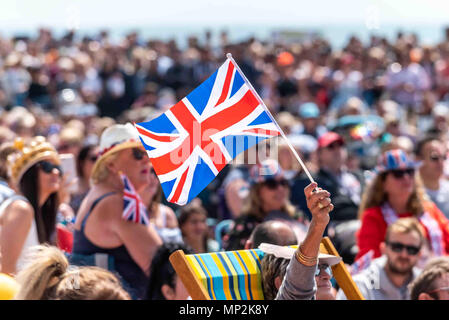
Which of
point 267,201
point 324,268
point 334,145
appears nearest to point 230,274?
point 324,268

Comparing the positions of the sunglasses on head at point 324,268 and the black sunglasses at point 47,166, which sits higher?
the black sunglasses at point 47,166

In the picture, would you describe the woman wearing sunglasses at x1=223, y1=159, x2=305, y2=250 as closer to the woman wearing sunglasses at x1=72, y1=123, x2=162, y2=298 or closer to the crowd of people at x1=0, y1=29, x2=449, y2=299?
the crowd of people at x1=0, y1=29, x2=449, y2=299

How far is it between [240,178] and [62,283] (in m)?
5.14

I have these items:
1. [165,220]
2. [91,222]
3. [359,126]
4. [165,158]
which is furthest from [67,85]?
[165,158]

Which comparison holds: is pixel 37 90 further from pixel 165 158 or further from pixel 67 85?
pixel 165 158

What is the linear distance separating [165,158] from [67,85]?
35.7 ft

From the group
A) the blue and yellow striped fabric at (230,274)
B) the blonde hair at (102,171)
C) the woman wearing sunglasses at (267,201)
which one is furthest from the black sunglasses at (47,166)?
the blue and yellow striped fabric at (230,274)

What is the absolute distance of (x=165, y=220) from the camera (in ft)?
18.1

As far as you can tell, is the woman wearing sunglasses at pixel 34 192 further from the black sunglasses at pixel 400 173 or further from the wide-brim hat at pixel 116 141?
the black sunglasses at pixel 400 173

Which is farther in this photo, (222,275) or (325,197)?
(222,275)

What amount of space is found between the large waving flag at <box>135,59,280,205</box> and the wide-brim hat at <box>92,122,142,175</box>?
3.94 feet

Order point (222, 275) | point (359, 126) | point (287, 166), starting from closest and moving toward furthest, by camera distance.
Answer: point (222, 275), point (287, 166), point (359, 126)

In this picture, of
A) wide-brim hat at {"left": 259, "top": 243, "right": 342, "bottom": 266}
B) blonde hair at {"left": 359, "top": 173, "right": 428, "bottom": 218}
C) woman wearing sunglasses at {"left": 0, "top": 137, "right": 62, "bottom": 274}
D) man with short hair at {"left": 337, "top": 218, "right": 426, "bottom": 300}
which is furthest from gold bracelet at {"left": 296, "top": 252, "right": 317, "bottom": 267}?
blonde hair at {"left": 359, "top": 173, "right": 428, "bottom": 218}

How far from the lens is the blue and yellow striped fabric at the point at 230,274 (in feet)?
10.7
